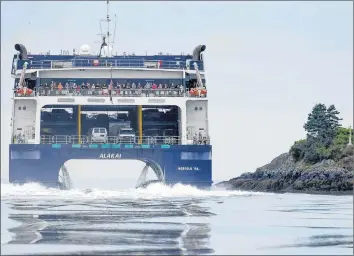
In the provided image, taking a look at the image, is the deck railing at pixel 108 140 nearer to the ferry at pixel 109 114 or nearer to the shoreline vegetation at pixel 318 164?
the ferry at pixel 109 114

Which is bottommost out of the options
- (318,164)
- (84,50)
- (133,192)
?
(133,192)

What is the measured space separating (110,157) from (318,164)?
2055 cm

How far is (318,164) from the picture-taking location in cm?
7238

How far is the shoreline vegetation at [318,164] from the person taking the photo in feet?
206

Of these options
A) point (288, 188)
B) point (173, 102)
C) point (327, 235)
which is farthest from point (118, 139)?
point (327, 235)

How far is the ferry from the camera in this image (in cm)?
5797

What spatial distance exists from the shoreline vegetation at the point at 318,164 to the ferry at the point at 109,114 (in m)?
8.68

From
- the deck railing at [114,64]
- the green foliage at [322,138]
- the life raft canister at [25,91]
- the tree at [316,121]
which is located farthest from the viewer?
the tree at [316,121]

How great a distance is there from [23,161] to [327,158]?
86.3 feet

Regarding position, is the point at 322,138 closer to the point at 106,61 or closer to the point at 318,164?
the point at 318,164

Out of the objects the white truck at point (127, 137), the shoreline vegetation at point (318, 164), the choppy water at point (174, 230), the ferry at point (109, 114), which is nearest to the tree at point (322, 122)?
the shoreline vegetation at point (318, 164)

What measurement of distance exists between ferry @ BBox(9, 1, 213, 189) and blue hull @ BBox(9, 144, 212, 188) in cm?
6

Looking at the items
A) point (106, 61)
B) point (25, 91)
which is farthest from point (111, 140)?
point (25, 91)

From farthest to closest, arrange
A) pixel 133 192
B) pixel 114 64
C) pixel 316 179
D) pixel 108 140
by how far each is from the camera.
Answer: pixel 114 64 → pixel 316 179 → pixel 108 140 → pixel 133 192
